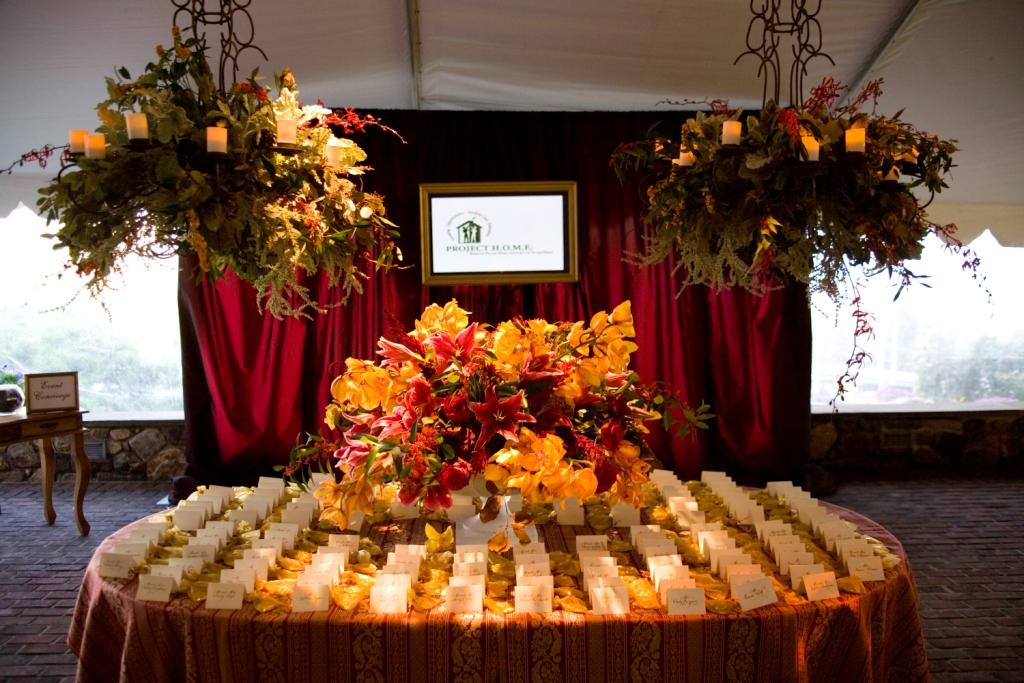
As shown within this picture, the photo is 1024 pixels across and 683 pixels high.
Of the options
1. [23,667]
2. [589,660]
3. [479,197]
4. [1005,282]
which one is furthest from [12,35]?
[1005,282]

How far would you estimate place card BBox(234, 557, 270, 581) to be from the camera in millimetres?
1651

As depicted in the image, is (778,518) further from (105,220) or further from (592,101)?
(592,101)

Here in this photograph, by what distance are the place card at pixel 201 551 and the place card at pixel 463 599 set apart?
57 centimetres

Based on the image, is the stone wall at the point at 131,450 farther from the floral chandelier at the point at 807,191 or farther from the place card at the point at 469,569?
the floral chandelier at the point at 807,191

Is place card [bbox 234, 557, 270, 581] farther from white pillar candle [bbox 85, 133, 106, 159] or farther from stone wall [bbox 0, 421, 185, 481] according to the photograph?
stone wall [bbox 0, 421, 185, 481]

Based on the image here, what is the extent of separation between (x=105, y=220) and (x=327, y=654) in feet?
3.25

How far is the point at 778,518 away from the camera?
6.66ft

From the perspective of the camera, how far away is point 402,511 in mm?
2123

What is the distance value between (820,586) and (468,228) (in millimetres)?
3374

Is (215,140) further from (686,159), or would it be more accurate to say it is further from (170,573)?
(686,159)

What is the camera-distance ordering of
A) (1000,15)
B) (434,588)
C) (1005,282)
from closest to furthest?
(434,588)
(1000,15)
(1005,282)

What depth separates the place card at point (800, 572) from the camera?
5.28 feet

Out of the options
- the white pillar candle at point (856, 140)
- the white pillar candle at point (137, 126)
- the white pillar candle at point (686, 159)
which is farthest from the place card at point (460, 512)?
the white pillar candle at point (856, 140)

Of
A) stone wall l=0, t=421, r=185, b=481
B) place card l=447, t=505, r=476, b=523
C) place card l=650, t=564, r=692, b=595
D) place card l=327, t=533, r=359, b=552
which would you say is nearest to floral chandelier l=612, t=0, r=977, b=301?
place card l=650, t=564, r=692, b=595
